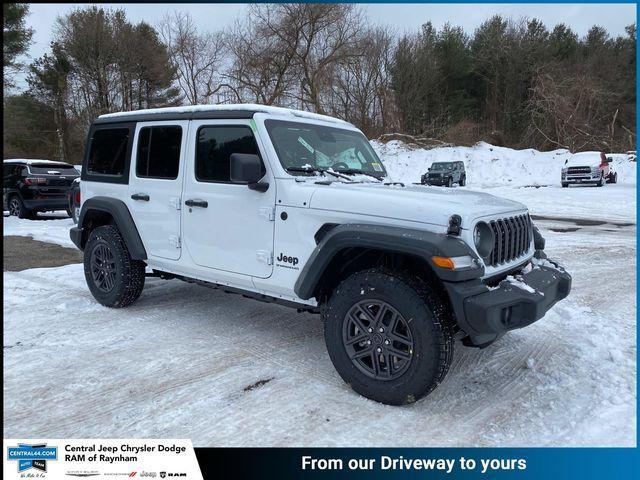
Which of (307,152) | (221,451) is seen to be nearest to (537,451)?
(221,451)

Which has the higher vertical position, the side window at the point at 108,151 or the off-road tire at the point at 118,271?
the side window at the point at 108,151

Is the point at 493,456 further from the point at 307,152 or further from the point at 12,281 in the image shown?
the point at 12,281

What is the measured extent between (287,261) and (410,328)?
1098mm

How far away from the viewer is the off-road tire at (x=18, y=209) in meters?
13.2

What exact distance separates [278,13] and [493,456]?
31.2 m

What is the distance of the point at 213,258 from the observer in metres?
4.17

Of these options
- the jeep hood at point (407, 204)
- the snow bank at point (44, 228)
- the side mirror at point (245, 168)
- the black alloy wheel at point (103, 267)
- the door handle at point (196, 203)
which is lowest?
the snow bank at point (44, 228)

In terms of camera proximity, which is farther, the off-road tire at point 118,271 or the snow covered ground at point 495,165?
the snow covered ground at point 495,165

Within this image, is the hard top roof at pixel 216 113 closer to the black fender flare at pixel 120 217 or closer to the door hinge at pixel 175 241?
the black fender flare at pixel 120 217

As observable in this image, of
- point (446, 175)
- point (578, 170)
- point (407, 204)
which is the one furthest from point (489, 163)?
point (407, 204)

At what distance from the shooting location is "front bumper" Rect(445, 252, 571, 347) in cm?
278

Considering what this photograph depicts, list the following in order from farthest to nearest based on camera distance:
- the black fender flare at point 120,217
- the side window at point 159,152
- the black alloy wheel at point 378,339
→ the black fender flare at point 120,217 < the side window at point 159,152 < the black alloy wheel at point 378,339

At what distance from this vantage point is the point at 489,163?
102 ft

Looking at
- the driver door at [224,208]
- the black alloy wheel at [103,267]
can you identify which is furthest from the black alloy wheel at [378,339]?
the black alloy wheel at [103,267]
